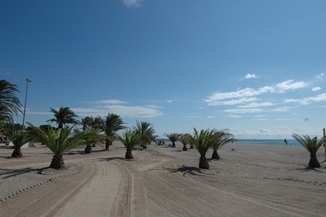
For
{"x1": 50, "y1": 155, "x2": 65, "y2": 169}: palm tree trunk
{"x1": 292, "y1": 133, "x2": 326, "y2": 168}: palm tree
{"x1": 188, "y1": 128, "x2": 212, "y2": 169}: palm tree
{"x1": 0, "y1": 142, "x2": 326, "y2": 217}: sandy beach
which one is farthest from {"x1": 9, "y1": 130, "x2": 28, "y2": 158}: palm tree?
{"x1": 292, "y1": 133, "x2": 326, "y2": 168}: palm tree

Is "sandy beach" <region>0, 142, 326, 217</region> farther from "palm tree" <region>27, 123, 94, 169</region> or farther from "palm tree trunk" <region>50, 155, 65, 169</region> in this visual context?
"palm tree" <region>27, 123, 94, 169</region>

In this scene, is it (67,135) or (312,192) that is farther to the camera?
(67,135)

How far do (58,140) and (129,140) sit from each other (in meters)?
6.42

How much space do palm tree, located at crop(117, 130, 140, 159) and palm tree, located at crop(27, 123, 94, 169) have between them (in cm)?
530

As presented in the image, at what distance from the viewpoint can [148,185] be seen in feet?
24.2

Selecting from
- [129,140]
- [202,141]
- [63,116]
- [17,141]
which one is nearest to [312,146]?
[202,141]

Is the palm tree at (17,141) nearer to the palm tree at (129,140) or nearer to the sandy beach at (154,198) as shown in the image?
the palm tree at (129,140)

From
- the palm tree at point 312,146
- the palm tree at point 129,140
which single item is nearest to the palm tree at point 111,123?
the palm tree at point 129,140

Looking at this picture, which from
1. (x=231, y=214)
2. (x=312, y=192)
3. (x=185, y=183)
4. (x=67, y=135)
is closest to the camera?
(x=231, y=214)

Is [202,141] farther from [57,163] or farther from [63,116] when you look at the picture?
[63,116]

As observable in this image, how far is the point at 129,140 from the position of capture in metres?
16.6

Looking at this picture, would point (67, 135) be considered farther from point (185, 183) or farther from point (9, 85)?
point (9, 85)

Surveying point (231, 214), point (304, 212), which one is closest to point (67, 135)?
point (231, 214)

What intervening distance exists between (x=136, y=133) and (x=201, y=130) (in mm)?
6259
